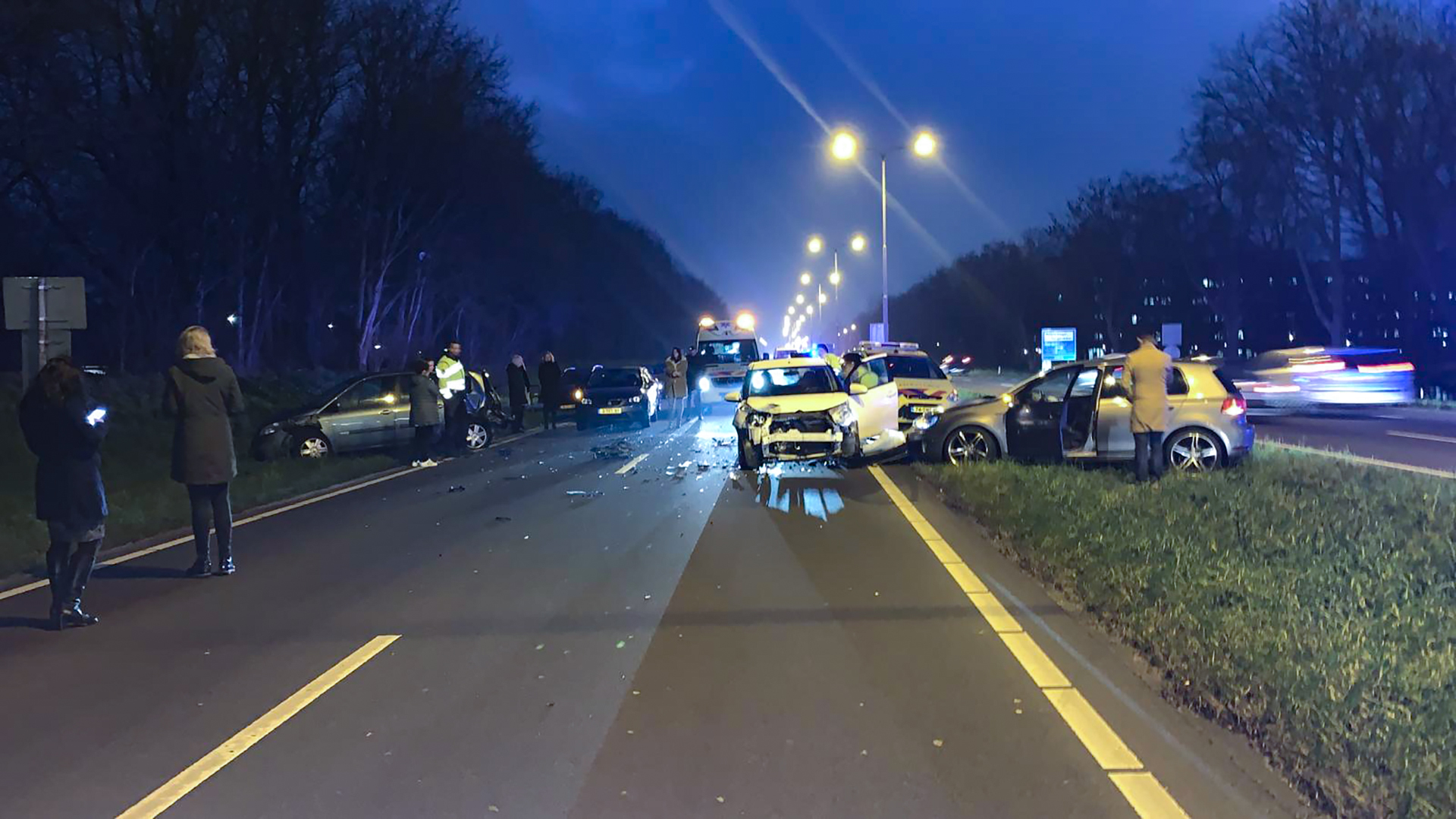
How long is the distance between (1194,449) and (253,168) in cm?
2791

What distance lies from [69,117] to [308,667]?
79.1 ft

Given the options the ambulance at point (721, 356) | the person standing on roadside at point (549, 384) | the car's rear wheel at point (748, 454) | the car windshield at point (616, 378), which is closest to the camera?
the car's rear wheel at point (748, 454)

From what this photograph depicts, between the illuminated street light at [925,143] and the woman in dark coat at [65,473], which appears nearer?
the woman in dark coat at [65,473]

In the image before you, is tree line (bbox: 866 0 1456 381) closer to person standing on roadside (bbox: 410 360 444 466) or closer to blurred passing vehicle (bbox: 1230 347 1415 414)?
blurred passing vehicle (bbox: 1230 347 1415 414)

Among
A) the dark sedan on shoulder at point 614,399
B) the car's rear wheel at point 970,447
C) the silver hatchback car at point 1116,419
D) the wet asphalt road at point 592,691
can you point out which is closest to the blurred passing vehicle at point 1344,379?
the silver hatchback car at point 1116,419

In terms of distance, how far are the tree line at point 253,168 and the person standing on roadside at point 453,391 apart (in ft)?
40.1

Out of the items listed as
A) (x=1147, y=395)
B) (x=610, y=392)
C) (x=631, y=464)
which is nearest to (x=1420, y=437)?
(x=1147, y=395)

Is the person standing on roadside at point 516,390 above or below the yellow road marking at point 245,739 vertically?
above

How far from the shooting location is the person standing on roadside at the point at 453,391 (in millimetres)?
18844

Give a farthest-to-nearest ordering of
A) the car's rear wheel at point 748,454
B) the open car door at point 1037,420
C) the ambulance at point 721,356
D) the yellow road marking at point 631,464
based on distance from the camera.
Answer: the ambulance at point 721,356 < the yellow road marking at point 631,464 < the car's rear wheel at point 748,454 < the open car door at point 1037,420

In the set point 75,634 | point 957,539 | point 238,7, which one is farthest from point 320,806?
point 238,7

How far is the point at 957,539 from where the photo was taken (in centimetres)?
1033

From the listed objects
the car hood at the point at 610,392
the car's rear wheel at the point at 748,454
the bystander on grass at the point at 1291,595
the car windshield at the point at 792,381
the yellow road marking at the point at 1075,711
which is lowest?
the yellow road marking at the point at 1075,711

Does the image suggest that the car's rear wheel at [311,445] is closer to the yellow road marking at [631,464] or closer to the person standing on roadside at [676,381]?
the yellow road marking at [631,464]
